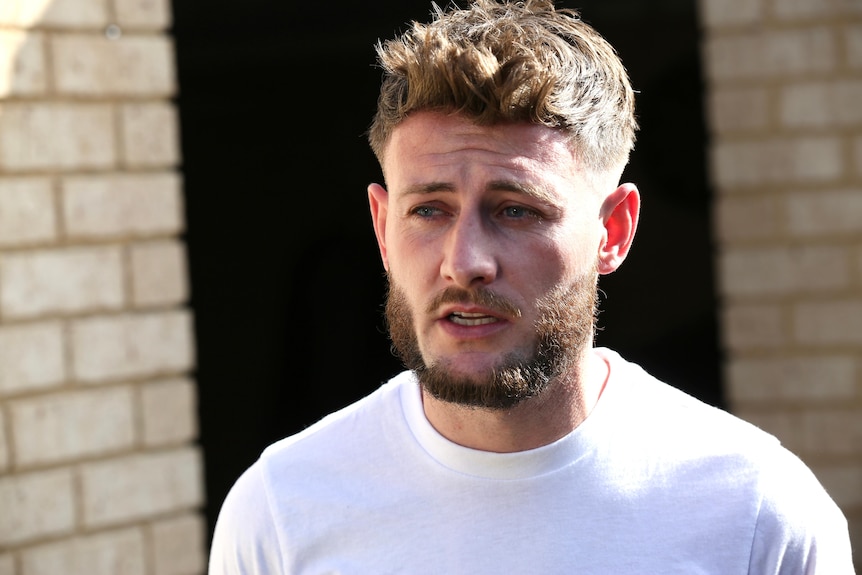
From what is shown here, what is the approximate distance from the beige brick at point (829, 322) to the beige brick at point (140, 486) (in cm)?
269

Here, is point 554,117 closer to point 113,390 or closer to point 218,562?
point 218,562

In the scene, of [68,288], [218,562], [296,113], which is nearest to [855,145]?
[296,113]

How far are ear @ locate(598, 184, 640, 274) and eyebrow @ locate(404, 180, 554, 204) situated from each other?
0.82 ft

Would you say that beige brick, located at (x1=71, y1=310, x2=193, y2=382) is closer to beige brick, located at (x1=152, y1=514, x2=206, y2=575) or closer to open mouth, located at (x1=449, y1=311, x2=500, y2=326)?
beige brick, located at (x1=152, y1=514, x2=206, y2=575)

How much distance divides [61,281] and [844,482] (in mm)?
3427

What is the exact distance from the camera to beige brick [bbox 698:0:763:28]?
5.51 meters

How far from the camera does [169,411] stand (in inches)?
185

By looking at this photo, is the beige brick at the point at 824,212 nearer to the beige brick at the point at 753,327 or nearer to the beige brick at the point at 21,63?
the beige brick at the point at 753,327

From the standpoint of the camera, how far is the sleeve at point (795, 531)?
2320 mm

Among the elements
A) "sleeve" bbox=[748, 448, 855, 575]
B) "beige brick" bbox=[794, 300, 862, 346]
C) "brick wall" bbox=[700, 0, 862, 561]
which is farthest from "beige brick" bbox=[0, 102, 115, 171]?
"beige brick" bbox=[794, 300, 862, 346]

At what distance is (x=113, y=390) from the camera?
4535 mm

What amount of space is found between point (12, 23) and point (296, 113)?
122 cm

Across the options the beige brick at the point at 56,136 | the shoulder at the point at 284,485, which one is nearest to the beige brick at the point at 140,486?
the beige brick at the point at 56,136

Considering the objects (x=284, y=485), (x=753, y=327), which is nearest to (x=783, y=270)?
(x=753, y=327)
